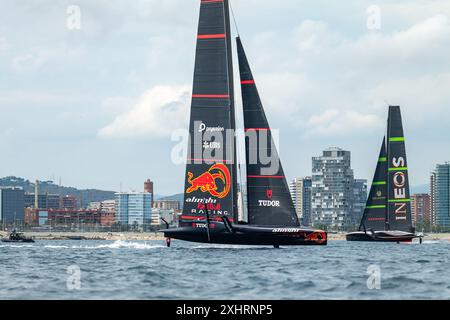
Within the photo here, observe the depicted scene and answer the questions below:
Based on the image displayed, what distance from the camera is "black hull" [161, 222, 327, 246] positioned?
60656 millimetres

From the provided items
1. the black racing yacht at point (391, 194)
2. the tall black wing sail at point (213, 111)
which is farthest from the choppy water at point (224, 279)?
the black racing yacht at point (391, 194)

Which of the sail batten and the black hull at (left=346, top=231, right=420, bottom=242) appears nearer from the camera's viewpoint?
the sail batten

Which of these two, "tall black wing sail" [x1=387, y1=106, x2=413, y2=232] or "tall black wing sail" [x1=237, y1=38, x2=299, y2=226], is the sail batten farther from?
"tall black wing sail" [x1=237, y1=38, x2=299, y2=226]

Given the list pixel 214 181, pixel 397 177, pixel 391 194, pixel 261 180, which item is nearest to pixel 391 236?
pixel 391 194

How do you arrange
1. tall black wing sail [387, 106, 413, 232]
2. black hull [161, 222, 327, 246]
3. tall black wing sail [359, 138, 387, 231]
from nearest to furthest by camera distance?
1. black hull [161, 222, 327, 246]
2. tall black wing sail [387, 106, 413, 232]
3. tall black wing sail [359, 138, 387, 231]

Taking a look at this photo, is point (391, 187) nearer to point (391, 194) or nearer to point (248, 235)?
point (391, 194)

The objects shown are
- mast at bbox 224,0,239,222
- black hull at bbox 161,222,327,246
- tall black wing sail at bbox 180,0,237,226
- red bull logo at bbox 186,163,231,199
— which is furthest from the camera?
red bull logo at bbox 186,163,231,199

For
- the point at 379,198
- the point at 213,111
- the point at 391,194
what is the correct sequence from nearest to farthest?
the point at 213,111 → the point at 391,194 → the point at 379,198

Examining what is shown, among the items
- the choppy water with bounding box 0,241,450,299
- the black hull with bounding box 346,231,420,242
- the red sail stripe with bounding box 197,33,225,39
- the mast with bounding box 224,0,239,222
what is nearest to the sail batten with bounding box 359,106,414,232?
the black hull with bounding box 346,231,420,242

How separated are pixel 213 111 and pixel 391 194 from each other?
43.6 meters

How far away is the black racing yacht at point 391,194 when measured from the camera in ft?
322

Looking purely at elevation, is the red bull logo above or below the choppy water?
above

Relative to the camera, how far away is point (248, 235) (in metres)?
60.6
